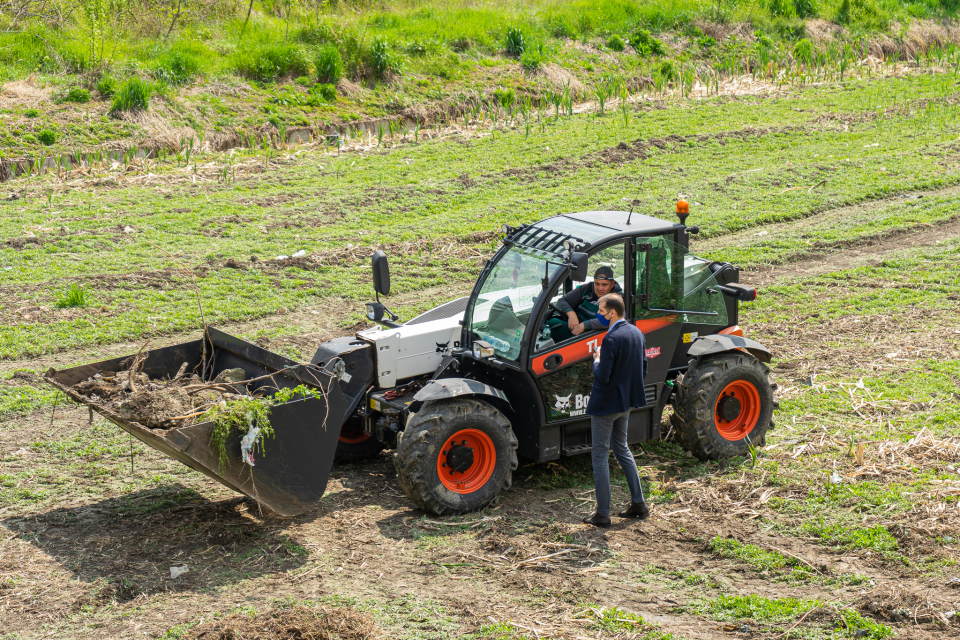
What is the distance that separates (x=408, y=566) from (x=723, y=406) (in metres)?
3.13

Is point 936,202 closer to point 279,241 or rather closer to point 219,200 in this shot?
point 279,241

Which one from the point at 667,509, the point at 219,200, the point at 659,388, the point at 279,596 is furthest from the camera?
the point at 219,200

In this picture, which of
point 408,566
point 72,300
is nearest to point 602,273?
point 408,566

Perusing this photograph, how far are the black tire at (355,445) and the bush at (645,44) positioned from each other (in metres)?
22.4

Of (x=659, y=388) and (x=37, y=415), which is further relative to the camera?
(x=37, y=415)

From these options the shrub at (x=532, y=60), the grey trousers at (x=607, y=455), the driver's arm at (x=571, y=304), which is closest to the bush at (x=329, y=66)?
the shrub at (x=532, y=60)

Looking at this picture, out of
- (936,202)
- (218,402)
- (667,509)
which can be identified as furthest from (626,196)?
(218,402)

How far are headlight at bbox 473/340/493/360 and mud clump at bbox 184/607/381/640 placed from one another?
2315 millimetres

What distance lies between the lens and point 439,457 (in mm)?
6926

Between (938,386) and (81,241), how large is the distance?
1160 centimetres

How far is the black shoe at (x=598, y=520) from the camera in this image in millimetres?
6887

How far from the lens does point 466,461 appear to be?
7.04 meters

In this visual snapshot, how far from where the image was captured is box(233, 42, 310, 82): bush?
22.4 meters

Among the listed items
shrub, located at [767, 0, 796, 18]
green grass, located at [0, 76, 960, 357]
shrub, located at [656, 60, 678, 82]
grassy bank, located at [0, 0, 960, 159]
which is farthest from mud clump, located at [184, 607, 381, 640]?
shrub, located at [767, 0, 796, 18]
